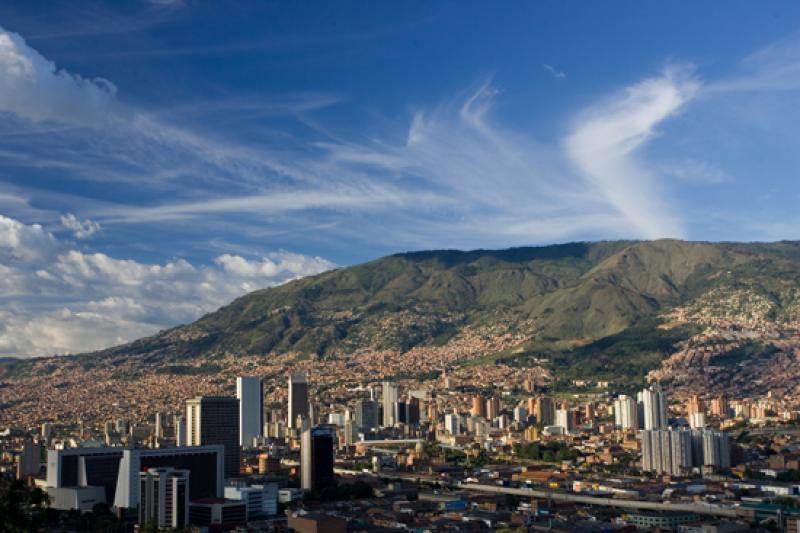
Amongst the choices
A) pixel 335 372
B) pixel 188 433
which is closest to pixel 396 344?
pixel 335 372

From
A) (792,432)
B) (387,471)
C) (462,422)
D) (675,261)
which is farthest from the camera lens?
(675,261)

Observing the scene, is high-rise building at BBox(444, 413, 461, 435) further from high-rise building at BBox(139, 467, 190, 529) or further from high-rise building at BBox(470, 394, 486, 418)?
high-rise building at BBox(139, 467, 190, 529)

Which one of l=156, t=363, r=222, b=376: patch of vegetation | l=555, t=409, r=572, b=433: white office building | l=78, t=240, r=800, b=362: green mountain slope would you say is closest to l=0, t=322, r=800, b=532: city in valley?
l=555, t=409, r=572, b=433: white office building

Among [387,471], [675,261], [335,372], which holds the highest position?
[675,261]

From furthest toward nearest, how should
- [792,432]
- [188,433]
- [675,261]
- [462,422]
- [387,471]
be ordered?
[675,261] < [462,422] < [792,432] < [387,471] < [188,433]

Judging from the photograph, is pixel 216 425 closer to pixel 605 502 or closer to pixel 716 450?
pixel 605 502

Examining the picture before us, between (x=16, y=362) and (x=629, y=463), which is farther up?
(x=16, y=362)

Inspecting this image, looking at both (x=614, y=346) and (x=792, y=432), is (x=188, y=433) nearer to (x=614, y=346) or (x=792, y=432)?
(x=792, y=432)
